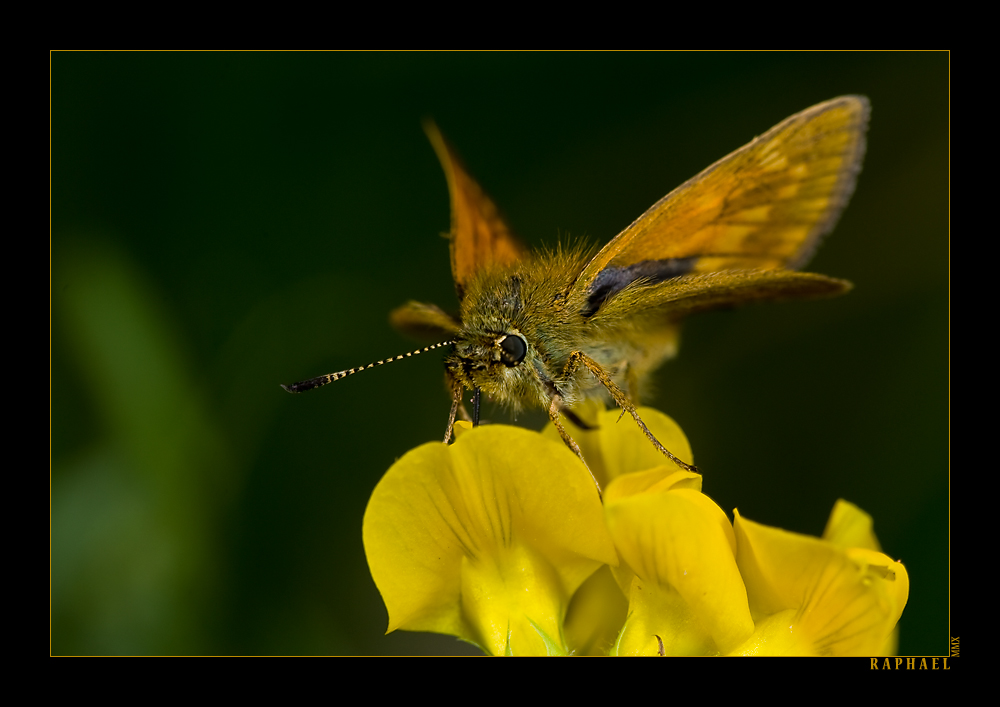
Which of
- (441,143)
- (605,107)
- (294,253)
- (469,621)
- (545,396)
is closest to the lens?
(469,621)

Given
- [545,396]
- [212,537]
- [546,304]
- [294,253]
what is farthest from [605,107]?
[212,537]

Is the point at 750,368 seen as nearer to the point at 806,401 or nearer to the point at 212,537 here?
the point at 806,401

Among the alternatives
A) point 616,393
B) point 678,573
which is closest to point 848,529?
point 678,573

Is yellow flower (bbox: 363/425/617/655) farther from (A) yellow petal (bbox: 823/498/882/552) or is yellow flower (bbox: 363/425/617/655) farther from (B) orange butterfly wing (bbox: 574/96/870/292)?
(B) orange butterfly wing (bbox: 574/96/870/292)

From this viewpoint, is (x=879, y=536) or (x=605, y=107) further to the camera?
(x=605, y=107)

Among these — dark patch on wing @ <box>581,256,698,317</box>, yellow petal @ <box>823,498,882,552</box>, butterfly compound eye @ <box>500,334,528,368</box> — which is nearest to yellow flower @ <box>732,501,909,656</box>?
yellow petal @ <box>823,498,882,552</box>

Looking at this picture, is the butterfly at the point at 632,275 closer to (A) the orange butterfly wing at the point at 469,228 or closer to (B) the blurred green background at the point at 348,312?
(A) the orange butterfly wing at the point at 469,228
